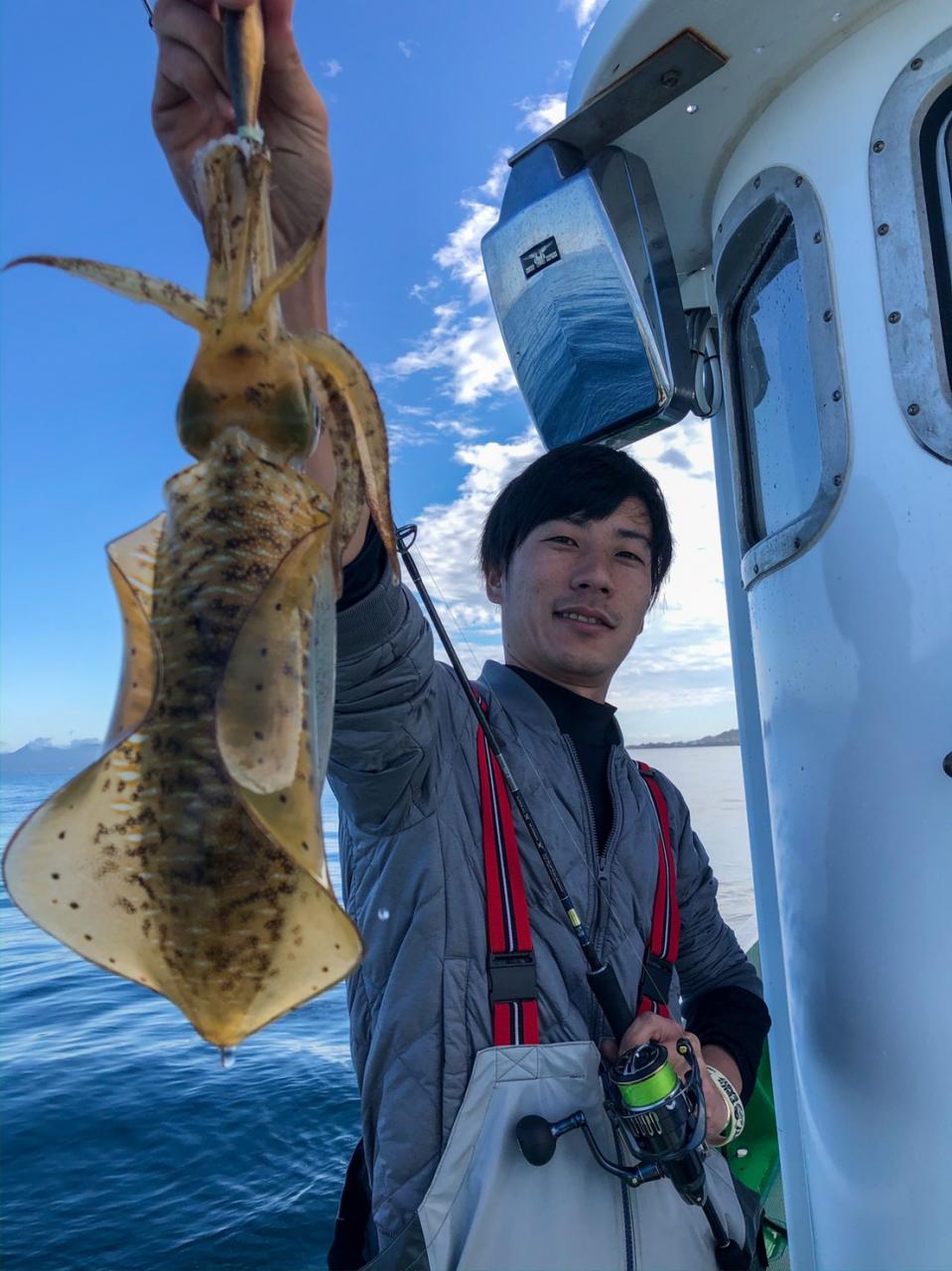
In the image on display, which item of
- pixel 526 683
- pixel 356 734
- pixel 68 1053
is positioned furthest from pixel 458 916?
pixel 68 1053

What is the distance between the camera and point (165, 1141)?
537cm

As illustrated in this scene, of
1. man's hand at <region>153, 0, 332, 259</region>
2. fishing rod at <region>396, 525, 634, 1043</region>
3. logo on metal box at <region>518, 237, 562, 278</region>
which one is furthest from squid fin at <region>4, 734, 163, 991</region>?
logo on metal box at <region>518, 237, 562, 278</region>

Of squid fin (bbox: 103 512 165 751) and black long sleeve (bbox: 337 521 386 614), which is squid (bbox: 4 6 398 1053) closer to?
squid fin (bbox: 103 512 165 751)

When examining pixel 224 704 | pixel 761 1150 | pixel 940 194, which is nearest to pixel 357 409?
pixel 224 704

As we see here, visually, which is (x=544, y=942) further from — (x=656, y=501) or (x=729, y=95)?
(x=729, y=95)

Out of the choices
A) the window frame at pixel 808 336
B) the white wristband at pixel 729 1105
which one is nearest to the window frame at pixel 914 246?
the window frame at pixel 808 336

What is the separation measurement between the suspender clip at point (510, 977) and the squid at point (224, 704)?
115cm

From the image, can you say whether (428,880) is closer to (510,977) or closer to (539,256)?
(510,977)

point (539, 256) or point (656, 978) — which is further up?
point (539, 256)

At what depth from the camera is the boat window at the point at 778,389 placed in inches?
98.7

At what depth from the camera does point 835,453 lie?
2.24m

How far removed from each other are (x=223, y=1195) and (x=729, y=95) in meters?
5.95

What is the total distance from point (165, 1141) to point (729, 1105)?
4.72 meters

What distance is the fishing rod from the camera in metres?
1.91
